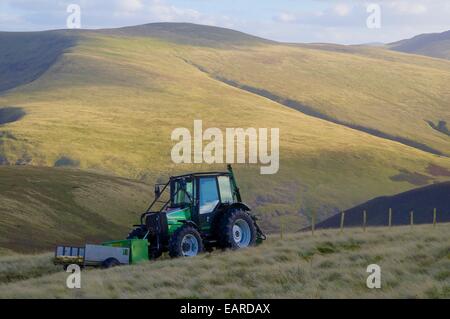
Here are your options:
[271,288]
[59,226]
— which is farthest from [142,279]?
[59,226]

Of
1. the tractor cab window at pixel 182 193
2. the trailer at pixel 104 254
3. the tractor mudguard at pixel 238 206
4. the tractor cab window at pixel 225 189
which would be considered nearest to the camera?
the trailer at pixel 104 254

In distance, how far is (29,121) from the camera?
121 meters

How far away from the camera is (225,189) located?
88.0 feet

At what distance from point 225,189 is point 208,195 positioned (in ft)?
2.35

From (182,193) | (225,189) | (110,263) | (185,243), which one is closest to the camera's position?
(110,263)

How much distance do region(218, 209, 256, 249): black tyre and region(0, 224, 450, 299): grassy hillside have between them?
90 cm

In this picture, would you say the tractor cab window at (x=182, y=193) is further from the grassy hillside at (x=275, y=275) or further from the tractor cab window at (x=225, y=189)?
the grassy hillside at (x=275, y=275)

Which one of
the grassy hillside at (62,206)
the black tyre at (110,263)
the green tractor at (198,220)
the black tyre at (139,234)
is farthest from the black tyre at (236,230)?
the grassy hillside at (62,206)

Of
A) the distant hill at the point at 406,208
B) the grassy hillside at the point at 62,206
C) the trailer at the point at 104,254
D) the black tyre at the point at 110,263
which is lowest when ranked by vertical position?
the distant hill at the point at 406,208

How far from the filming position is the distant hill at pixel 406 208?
66.7m

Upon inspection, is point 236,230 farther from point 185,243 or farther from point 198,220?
point 185,243

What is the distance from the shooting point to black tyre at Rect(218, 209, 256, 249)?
1021 inches

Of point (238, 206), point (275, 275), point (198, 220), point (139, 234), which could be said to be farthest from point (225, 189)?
point (275, 275)
